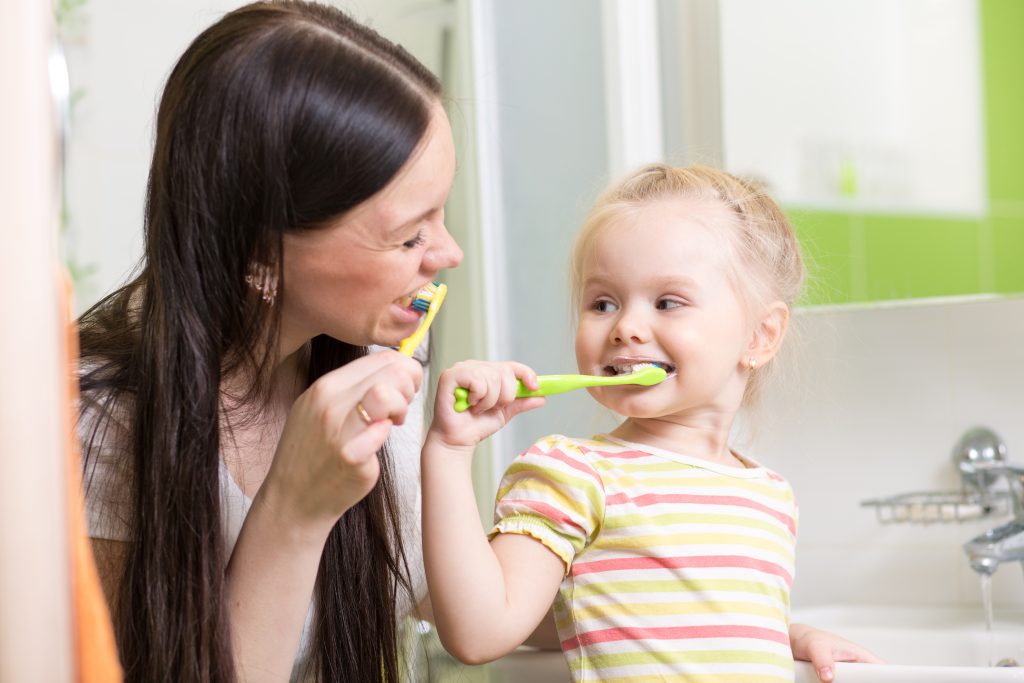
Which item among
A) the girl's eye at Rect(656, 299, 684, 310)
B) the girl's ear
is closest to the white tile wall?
the girl's ear

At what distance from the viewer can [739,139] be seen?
1.41 m

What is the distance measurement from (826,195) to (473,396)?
2.56 ft

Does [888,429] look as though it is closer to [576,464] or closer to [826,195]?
[826,195]

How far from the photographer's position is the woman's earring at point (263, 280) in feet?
2.67

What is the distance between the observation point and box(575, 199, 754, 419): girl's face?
844 millimetres

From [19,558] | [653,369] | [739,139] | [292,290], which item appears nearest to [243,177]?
[292,290]

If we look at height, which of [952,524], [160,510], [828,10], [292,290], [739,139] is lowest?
[952,524]

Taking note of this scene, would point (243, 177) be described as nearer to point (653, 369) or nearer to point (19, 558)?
point (653, 369)

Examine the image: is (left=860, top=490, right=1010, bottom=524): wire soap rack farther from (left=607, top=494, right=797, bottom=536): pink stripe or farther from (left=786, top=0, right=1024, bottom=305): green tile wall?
(left=607, top=494, right=797, bottom=536): pink stripe

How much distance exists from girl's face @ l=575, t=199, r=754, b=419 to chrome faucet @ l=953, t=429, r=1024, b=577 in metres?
0.45

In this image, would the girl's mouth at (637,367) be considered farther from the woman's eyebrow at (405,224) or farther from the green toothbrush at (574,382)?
the woman's eyebrow at (405,224)

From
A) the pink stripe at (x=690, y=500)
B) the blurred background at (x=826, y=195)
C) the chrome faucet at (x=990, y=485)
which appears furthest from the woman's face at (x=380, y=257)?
the chrome faucet at (x=990, y=485)

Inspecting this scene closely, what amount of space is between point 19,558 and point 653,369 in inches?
21.0

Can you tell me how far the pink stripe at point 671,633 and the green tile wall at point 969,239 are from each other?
582 millimetres
